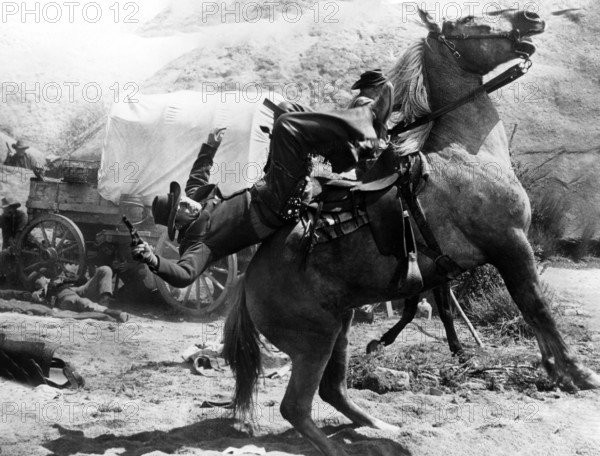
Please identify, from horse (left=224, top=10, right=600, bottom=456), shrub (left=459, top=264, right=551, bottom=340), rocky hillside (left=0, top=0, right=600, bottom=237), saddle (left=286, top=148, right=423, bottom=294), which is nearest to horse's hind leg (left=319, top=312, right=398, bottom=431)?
horse (left=224, top=10, right=600, bottom=456)

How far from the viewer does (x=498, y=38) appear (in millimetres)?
4496

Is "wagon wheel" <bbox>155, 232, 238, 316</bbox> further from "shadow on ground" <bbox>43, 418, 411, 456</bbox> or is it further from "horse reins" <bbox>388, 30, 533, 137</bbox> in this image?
"horse reins" <bbox>388, 30, 533, 137</bbox>

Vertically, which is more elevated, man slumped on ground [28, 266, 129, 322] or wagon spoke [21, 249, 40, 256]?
wagon spoke [21, 249, 40, 256]

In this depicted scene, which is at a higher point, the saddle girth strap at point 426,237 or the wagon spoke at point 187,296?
the saddle girth strap at point 426,237

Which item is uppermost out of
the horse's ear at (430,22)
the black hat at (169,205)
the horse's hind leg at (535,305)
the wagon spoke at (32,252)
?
the horse's ear at (430,22)

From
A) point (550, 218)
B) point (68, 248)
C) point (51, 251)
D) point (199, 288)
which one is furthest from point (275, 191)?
point (550, 218)

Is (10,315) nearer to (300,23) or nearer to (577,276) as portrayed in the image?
(577,276)

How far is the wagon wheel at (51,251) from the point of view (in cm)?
985

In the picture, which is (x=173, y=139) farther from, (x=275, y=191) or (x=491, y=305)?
(x=275, y=191)

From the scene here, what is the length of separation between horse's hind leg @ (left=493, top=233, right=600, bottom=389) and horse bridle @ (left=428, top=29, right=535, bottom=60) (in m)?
1.07

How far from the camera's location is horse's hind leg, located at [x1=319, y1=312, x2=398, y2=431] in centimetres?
471

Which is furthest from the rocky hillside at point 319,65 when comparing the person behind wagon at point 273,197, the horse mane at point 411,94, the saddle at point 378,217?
the person behind wagon at point 273,197

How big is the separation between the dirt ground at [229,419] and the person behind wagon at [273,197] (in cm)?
109

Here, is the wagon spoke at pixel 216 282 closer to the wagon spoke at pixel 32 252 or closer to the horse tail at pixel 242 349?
the wagon spoke at pixel 32 252
